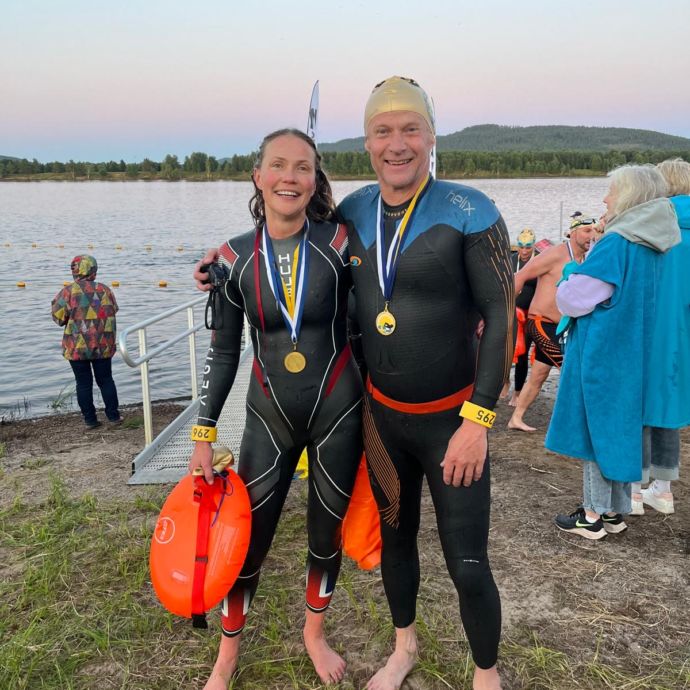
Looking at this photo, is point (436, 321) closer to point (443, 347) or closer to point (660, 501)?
point (443, 347)

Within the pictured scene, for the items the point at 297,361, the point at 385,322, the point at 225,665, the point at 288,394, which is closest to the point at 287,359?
the point at 297,361

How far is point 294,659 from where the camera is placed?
2818 mm

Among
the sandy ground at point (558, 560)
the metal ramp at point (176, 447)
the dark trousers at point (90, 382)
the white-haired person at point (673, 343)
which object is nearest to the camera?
the sandy ground at point (558, 560)

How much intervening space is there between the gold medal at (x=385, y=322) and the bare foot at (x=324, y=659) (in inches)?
59.7

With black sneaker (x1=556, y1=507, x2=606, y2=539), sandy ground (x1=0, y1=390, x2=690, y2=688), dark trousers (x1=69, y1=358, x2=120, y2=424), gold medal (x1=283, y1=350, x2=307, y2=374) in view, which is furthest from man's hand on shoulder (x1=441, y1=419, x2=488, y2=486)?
dark trousers (x1=69, y1=358, x2=120, y2=424)

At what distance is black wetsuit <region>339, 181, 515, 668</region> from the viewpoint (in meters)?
2.23

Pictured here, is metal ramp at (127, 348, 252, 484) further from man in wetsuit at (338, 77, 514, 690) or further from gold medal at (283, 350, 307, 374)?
man in wetsuit at (338, 77, 514, 690)

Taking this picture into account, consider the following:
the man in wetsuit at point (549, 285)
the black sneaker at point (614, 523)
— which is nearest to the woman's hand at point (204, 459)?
the black sneaker at point (614, 523)

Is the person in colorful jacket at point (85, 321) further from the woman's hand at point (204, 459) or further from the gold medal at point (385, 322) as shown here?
the gold medal at point (385, 322)

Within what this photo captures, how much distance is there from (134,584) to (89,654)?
58cm

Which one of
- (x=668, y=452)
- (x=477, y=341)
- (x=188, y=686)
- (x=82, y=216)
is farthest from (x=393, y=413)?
(x=82, y=216)

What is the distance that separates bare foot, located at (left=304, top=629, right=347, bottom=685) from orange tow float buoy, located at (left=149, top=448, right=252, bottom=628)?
61cm

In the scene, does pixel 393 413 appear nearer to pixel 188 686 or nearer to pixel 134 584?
pixel 188 686

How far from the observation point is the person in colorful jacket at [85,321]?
719 centimetres
